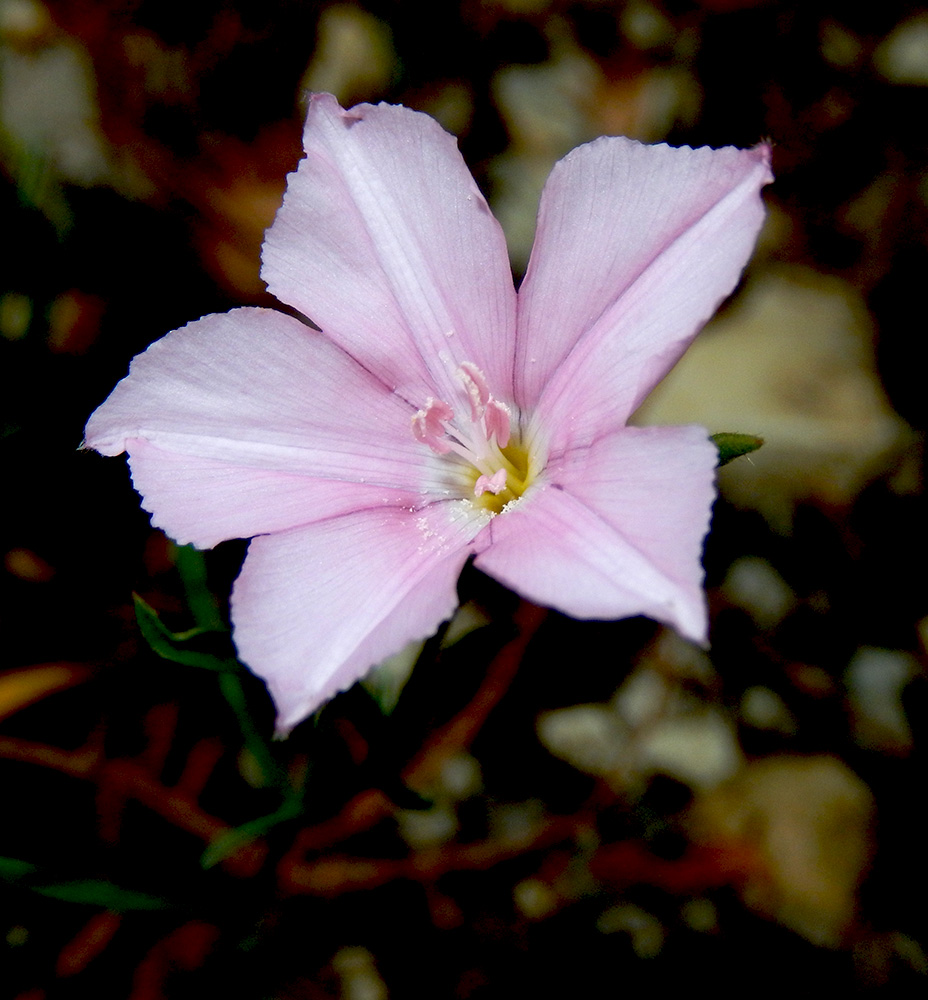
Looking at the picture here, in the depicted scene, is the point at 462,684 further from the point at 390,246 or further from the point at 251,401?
the point at 390,246

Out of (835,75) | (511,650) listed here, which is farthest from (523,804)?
(835,75)

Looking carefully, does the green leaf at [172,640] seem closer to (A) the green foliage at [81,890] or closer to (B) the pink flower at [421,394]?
(B) the pink flower at [421,394]

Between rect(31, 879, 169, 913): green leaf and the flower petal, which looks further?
rect(31, 879, 169, 913): green leaf

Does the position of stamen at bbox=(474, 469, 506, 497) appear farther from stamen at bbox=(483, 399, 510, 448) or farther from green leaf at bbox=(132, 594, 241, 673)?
green leaf at bbox=(132, 594, 241, 673)

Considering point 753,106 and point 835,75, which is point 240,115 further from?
point 835,75

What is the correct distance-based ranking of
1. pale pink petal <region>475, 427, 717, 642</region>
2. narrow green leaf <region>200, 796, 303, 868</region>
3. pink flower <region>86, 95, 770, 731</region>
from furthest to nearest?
narrow green leaf <region>200, 796, 303, 868</region> < pink flower <region>86, 95, 770, 731</region> < pale pink petal <region>475, 427, 717, 642</region>

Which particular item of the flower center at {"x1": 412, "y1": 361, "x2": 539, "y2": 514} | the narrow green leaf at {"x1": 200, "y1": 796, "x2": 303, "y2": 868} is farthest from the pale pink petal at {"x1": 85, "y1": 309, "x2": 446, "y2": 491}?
the narrow green leaf at {"x1": 200, "y1": 796, "x2": 303, "y2": 868}

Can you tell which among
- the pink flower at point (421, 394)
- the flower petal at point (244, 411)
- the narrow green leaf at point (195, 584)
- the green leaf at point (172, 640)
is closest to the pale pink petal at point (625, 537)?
the pink flower at point (421, 394)
